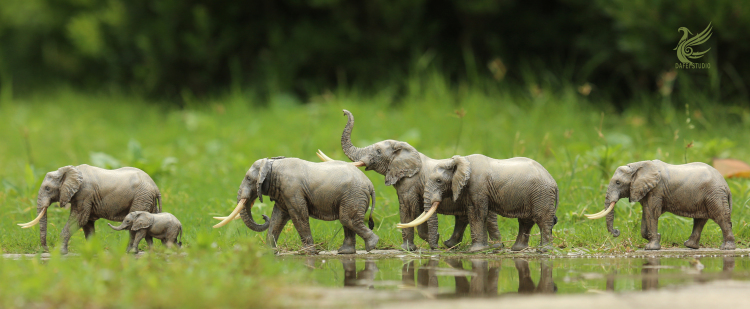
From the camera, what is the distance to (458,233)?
5.62 meters

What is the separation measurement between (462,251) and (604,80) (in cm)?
917

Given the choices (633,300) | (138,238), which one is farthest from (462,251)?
(138,238)

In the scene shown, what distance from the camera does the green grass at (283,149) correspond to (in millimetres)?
4117

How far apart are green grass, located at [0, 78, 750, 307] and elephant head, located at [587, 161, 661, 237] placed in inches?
11.5

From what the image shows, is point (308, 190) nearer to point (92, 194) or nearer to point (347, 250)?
point (347, 250)

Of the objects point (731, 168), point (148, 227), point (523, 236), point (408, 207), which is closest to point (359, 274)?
point (408, 207)

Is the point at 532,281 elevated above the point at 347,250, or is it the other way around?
the point at 347,250

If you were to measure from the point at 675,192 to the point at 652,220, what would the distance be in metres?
0.27

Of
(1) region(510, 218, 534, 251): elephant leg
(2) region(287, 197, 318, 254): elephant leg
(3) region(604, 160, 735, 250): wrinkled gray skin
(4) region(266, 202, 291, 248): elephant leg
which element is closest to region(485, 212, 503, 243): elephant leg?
(1) region(510, 218, 534, 251): elephant leg

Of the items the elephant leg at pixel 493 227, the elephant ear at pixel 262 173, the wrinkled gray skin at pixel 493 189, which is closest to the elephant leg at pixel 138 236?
the elephant ear at pixel 262 173

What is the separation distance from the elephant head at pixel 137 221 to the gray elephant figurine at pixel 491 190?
1.84m

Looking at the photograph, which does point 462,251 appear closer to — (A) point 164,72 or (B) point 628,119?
(B) point 628,119

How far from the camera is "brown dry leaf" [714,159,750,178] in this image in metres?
7.07

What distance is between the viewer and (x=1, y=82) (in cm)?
1861
